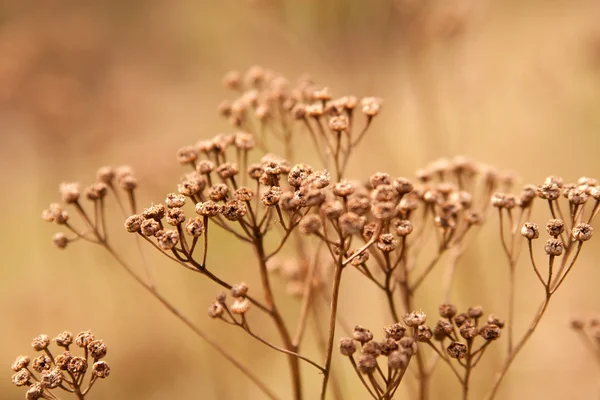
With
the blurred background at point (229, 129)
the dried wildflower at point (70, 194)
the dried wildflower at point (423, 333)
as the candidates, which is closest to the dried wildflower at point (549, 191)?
the dried wildflower at point (423, 333)

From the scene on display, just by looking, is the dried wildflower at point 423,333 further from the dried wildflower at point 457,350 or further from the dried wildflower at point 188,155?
the dried wildflower at point 188,155

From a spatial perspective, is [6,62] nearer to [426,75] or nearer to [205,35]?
[426,75]

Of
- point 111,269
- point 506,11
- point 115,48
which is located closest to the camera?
point 111,269

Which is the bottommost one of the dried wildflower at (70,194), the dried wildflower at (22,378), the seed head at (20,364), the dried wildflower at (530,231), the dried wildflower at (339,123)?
the dried wildflower at (22,378)

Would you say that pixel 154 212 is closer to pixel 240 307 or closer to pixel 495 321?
pixel 240 307

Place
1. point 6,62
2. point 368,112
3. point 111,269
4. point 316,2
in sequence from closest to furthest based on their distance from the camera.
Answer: point 368,112 < point 6,62 < point 111,269 < point 316,2

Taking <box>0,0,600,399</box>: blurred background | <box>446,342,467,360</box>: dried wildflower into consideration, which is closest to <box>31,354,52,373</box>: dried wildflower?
<box>446,342,467,360</box>: dried wildflower

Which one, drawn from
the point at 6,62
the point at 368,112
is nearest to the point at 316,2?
the point at 6,62

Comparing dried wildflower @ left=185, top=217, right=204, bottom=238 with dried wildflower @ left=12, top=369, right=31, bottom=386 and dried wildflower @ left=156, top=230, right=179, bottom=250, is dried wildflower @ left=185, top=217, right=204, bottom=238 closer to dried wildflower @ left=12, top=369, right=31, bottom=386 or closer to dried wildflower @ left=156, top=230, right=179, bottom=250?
dried wildflower @ left=156, top=230, right=179, bottom=250

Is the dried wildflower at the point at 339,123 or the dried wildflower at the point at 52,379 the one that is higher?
the dried wildflower at the point at 339,123
